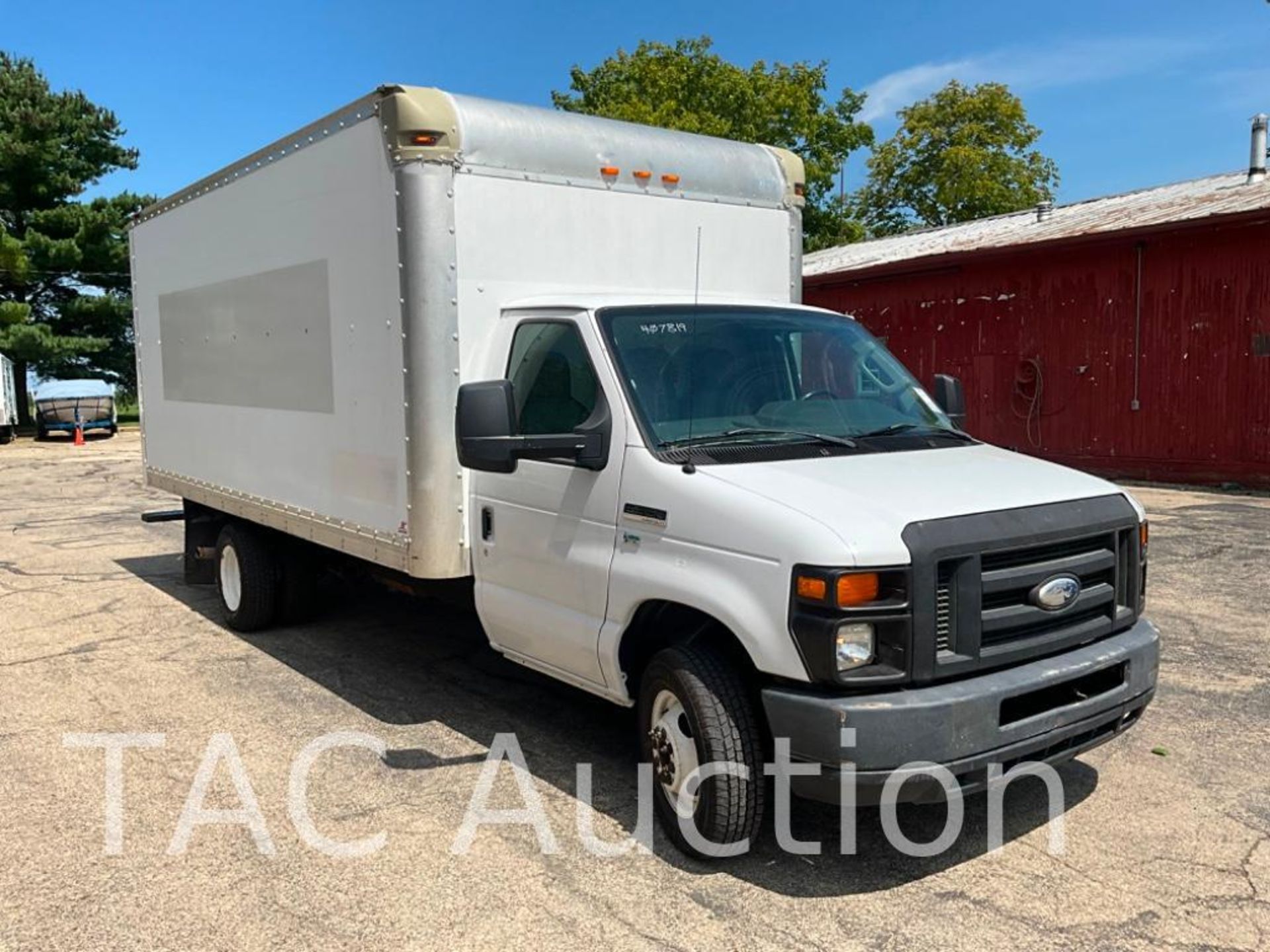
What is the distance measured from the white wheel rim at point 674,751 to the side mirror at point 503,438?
1.00 m

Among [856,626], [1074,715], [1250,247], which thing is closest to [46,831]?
[856,626]

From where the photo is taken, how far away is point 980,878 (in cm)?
379

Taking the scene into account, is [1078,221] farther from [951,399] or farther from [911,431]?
[911,431]

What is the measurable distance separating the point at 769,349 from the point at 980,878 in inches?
92.9

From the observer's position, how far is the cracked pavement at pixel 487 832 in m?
3.49

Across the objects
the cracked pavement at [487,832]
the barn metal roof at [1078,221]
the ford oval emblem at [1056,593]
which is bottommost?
the cracked pavement at [487,832]

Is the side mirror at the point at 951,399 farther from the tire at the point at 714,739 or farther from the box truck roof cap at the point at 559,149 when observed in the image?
the tire at the point at 714,739

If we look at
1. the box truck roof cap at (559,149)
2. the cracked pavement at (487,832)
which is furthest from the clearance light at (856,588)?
the box truck roof cap at (559,149)

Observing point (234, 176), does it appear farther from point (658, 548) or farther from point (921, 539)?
point (921, 539)

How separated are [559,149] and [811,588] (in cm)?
297

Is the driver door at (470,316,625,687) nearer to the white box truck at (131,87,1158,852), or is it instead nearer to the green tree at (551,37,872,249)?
the white box truck at (131,87,1158,852)

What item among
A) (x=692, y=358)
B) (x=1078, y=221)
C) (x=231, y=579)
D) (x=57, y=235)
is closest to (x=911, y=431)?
(x=692, y=358)

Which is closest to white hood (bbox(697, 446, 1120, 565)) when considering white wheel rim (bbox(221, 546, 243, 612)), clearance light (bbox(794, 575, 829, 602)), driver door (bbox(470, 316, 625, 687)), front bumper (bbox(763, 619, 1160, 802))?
clearance light (bbox(794, 575, 829, 602))

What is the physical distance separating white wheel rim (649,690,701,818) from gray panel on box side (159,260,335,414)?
2.85m
